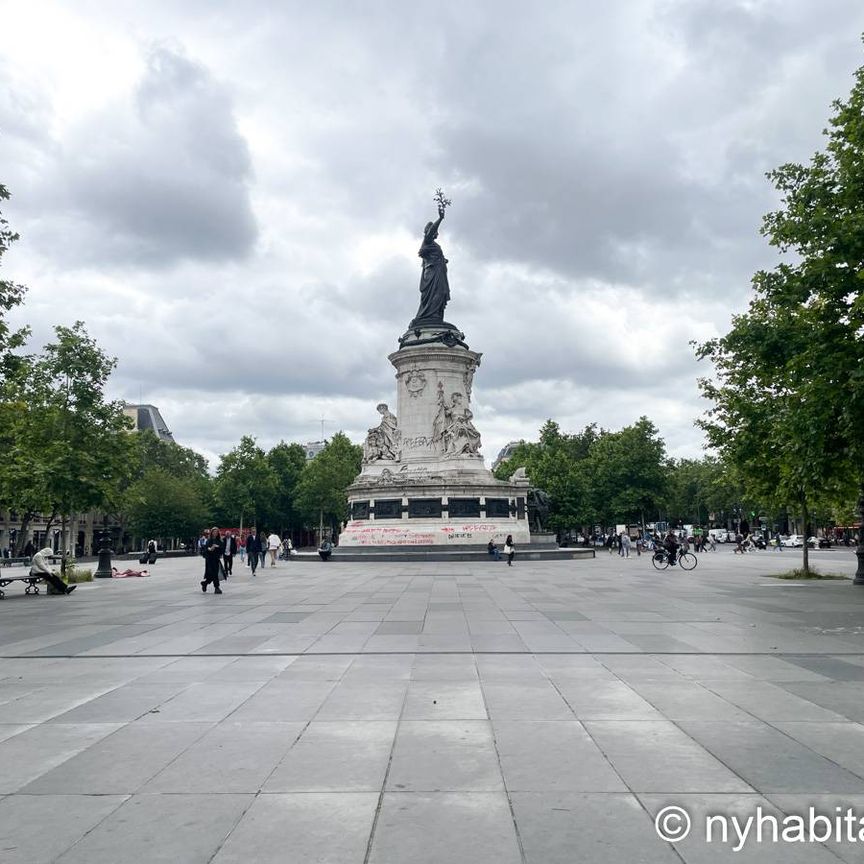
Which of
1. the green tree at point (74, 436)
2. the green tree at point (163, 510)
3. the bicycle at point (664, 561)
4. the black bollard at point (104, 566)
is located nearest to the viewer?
the green tree at point (74, 436)

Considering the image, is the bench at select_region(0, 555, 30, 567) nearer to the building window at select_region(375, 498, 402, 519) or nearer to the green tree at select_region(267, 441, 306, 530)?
the building window at select_region(375, 498, 402, 519)

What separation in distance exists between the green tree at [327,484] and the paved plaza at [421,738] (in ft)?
255

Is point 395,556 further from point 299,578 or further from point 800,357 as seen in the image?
point 800,357

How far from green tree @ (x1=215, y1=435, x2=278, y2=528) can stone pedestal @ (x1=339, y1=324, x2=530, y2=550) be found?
1692 inches

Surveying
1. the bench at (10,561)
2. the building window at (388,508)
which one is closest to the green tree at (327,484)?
the bench at (10,561)

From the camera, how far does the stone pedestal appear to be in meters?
46.8

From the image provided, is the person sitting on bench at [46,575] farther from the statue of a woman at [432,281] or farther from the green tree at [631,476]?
the green tree at [631,476]

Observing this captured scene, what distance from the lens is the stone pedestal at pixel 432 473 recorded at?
4681 centimetres

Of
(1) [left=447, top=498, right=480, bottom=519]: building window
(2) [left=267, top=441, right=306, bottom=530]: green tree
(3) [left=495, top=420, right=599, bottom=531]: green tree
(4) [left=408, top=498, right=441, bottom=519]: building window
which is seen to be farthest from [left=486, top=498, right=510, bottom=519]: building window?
(2) [left=267, top=441, right=306, bottom=530]: green tree

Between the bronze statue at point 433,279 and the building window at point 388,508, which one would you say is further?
the bronze statue at point 433,279

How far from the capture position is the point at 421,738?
23.4 ft

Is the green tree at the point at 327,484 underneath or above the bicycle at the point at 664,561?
above

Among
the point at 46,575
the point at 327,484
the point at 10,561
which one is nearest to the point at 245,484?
the point at 327,484

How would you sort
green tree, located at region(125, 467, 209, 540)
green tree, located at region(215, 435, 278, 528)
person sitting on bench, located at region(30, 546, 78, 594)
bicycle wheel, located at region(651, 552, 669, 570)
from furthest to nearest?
green tree, located at region(215, 435, 278, 528) < green tree, located at region(125, 467, 209, 540) < bicycle wheel, located at region(651, 552, 669, 570) < person sitting on bench, located at region(30, 546, 78, 594)
